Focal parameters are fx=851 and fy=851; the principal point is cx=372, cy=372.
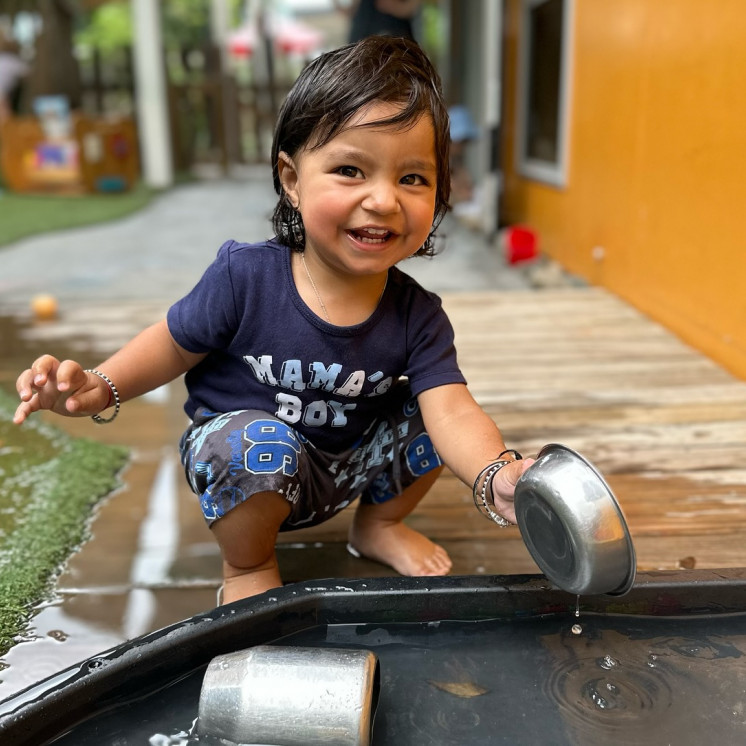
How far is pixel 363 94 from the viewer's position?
52.1 inches

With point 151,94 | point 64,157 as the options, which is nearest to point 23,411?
point 64,157

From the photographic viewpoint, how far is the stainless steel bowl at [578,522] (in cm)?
107

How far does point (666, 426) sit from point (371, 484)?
3.60ft

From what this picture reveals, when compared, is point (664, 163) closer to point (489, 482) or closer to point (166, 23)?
point (489, 482)

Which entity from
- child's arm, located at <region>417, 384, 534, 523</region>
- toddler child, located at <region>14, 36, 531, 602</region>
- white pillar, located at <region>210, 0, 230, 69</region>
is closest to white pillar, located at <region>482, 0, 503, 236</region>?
toddler child, located at <region>14, 36, 531, 602</region>

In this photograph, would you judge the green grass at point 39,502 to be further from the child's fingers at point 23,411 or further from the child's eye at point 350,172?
the child's eye at point 350,172

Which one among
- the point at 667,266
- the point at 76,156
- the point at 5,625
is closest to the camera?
the point at 5,625

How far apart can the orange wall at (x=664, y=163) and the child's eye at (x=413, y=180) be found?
1830 millimetres

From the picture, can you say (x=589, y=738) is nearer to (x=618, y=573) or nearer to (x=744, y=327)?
(x=618, y=573)

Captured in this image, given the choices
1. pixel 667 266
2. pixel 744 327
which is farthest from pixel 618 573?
pixel 667 266

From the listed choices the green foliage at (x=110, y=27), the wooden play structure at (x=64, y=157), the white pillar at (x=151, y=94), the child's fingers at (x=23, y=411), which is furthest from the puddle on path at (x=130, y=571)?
the green foliage at (x=110, y=27)

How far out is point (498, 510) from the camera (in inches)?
51.8

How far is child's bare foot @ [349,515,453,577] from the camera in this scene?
1.64m

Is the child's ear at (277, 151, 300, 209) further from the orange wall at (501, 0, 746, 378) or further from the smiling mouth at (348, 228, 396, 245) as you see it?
the orange wall at (501, 0, 746, 378)
